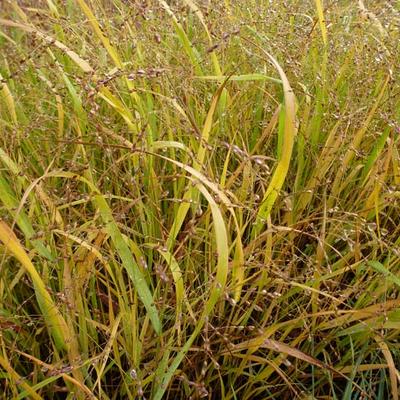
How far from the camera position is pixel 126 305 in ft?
4.08

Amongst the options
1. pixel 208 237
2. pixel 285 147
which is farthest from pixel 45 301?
pixel 285 147

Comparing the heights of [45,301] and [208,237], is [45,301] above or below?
above

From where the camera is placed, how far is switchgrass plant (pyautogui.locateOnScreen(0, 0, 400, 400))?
1186mm

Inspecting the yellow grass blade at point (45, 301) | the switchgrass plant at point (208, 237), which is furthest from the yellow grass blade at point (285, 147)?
the yellow grass blade at point (45, 301)

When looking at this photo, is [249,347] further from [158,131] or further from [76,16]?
[76,16]

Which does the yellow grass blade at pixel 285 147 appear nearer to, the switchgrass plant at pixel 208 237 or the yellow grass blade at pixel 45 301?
the switchgrass plant at pixel 208 237

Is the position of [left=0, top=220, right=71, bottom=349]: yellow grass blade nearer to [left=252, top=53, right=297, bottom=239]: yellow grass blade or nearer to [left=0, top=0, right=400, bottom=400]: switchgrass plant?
[left=0, top=0, right=400, bottom=400]: switchgrass plant

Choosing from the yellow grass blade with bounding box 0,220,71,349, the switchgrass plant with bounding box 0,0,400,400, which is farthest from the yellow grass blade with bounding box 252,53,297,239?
the yellow grass blade with bounding box 0,220,71,349

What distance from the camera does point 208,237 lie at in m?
1.37

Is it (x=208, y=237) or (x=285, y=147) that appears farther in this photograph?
(x=208, y=237)

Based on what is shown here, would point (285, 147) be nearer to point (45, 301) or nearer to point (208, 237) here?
point (208, 237)

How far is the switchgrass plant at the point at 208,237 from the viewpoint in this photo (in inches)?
46.7

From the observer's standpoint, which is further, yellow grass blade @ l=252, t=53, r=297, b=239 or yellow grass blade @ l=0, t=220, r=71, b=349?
yellow grass blade @ l=252, t=53, r=297, b=239

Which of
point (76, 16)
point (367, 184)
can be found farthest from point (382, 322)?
point (76, 16)
